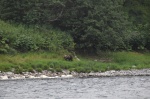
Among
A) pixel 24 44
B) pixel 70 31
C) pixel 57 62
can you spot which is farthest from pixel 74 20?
pixel 57 62

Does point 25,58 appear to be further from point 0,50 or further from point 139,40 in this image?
point 139,40

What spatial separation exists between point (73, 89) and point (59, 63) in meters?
12.9

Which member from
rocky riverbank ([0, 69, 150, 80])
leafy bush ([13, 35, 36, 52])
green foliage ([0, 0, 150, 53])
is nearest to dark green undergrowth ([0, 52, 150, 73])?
rocky riverbank ([0, 69, 150, 80])

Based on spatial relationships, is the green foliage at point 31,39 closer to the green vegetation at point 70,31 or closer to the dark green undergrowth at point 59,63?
the green vegetation at point 70,31

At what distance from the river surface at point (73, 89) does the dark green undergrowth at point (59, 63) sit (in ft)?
15.0

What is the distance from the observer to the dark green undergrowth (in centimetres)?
4147

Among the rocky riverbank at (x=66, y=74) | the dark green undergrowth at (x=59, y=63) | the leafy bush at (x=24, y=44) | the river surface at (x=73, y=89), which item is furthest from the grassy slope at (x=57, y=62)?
the river surface at (x=73, y=89)

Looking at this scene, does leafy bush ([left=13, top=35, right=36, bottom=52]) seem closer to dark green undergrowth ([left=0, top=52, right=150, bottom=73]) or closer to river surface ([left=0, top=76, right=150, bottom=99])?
dark green undergrowth ([left=0, top=52, right=150, bottom=73])

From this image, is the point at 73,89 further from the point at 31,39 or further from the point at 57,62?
the point at 31,39

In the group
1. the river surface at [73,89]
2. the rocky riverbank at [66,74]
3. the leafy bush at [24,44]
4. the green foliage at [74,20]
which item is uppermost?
the green foliage at [74,20]

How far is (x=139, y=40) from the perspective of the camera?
6138 cm

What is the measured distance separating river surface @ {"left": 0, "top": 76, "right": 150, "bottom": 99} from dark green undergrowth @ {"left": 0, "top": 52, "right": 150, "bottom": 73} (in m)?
4.58

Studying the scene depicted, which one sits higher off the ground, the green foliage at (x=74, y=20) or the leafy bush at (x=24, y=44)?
the green foliage at (x=74, y=20)

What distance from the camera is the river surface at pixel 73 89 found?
27.5 m
